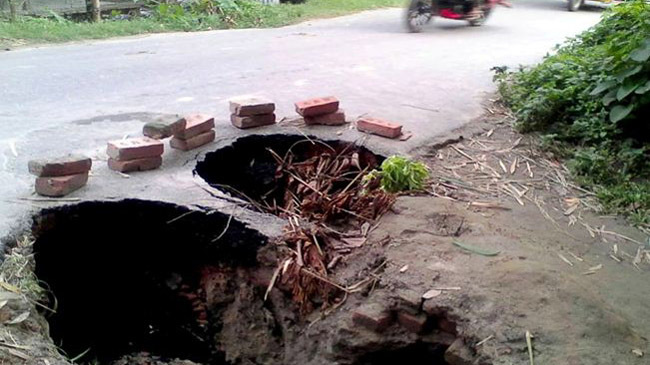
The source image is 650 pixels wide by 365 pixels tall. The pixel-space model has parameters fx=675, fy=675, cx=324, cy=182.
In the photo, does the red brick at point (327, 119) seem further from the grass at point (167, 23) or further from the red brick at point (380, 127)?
the grass at point (167, 23)

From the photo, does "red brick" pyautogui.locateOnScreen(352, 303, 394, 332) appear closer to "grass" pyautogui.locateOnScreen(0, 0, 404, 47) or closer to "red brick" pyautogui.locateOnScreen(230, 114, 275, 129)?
"red brick" pyautogui.locateOnScreen(230, 114, 275, 129)

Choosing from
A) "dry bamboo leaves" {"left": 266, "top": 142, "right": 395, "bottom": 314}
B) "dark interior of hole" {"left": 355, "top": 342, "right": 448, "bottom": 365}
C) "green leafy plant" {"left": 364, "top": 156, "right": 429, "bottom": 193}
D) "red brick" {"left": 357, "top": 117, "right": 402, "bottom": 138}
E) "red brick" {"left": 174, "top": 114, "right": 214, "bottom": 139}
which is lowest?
"dark interior of hole" {"left": 355, "top": 342, "right": 448, "bottom": 365}

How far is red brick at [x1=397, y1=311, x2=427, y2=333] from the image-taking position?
2979mm

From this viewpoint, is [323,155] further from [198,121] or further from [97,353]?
[97,353]

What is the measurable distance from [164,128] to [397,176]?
1.45 m

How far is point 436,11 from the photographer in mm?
11406

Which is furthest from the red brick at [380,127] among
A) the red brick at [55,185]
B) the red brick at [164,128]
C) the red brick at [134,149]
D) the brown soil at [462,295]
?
the red brick at [55,185]

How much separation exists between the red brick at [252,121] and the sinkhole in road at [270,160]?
0.16 m

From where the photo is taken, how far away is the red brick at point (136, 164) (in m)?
3.90

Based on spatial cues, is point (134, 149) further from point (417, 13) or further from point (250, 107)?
point (417, 13)

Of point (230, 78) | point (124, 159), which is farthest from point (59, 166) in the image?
point (230, 78)

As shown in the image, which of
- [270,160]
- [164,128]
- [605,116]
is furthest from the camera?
[605,116]

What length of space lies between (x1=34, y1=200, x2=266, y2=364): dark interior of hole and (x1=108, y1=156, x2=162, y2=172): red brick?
402 millimetres

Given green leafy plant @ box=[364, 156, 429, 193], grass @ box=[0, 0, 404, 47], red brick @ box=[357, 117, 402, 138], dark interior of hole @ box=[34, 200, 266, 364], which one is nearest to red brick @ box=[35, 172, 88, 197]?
dark interior of hole @ box=[34, 200, 266, 364]
